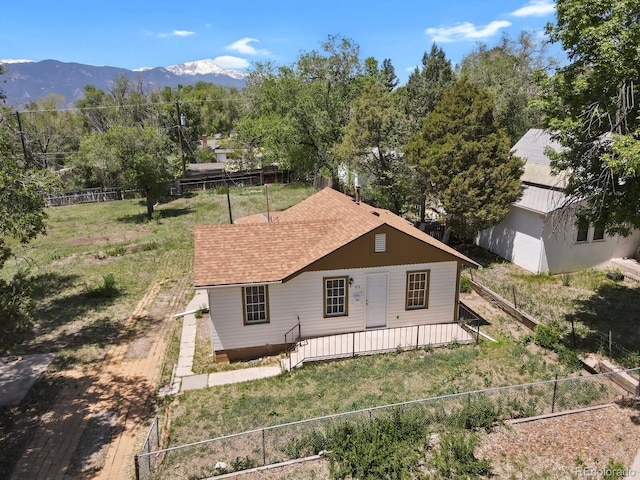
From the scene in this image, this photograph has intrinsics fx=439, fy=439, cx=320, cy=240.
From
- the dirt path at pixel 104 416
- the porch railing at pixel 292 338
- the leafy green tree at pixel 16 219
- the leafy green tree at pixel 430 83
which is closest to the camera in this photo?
the dirt path at pixel 104 416

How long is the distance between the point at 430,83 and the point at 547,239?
23750mm

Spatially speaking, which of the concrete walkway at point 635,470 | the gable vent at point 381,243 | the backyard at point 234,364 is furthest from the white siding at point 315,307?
the concrete walkway at point 635,470

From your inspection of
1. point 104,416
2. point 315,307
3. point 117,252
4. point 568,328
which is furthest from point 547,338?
point 117,252

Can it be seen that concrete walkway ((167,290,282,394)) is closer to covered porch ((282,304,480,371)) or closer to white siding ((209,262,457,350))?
covered porch ((282,304,480,371))

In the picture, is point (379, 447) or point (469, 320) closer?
point (379, 447)

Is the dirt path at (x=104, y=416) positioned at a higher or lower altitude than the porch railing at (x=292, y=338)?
lower

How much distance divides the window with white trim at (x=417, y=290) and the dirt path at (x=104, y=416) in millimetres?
8697

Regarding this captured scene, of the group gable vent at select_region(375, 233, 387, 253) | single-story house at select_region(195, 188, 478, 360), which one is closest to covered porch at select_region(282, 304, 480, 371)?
single-story house at select_region(195, 188, 478, 360)

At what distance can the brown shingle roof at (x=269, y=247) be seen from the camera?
1400 cm

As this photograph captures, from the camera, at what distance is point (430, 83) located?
40.1 meters

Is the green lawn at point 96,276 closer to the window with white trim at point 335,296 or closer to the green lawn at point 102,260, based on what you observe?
the green lawn at point 102,260

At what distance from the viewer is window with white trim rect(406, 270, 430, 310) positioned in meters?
15.3

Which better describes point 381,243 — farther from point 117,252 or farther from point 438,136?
point 117,252

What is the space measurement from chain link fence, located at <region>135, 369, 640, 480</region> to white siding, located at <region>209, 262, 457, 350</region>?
14.4ft
